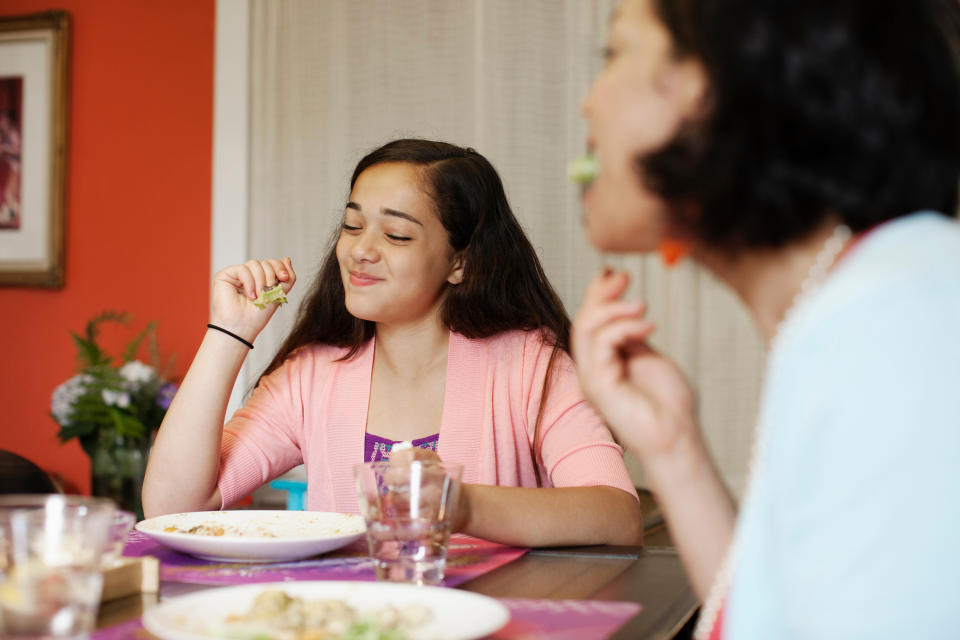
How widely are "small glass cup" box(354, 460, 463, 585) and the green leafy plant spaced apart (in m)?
1.93

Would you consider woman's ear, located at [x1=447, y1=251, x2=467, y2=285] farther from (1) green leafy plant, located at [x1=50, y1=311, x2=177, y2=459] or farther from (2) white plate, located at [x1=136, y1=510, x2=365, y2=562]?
(1) green leafy plant, located at [x1=50, y1=311, x2=177, y2=459]

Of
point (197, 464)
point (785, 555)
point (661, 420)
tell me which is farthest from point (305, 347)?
point (785, 555)

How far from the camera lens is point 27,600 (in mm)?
789

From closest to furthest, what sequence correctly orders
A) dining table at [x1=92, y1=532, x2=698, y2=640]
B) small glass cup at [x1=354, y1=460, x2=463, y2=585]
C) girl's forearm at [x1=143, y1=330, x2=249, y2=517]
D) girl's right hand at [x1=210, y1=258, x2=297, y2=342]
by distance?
dining table at [x1=92, y1=532, x2=698, y2=640]
small glass cup at [x1=354, y1=460, x2=463, y2=585]
girl's forearm at [x1=143, y1=330, x2=249, y2=517]
girl's right hand at [x1=210, y1=258, x2=297, y2=342]

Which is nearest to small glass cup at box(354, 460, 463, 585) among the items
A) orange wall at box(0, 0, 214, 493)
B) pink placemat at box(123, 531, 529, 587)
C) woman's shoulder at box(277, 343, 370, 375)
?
pink placemat at box(123, 531, 529, 587)

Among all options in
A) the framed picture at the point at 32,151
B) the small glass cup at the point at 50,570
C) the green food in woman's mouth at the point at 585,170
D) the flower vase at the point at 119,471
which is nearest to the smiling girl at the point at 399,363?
the green food in woman's mouth at the point at 585,170

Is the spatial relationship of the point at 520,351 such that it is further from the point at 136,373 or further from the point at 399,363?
the point at 136,373

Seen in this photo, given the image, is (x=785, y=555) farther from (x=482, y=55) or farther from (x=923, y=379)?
(x=482, y=55)

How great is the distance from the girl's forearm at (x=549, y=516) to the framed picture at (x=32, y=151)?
2567 millimetres

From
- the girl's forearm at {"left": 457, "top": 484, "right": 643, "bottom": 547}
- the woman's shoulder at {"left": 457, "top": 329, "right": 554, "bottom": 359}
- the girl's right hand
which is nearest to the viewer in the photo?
the girl's forearm at {"left": 457, "top": 484, "right": 643, "bottom": 547}

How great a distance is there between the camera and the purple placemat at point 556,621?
36.8 inches

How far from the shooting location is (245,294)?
6.26ft

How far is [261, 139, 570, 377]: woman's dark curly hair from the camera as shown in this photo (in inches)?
79.6

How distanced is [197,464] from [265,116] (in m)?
1.85
